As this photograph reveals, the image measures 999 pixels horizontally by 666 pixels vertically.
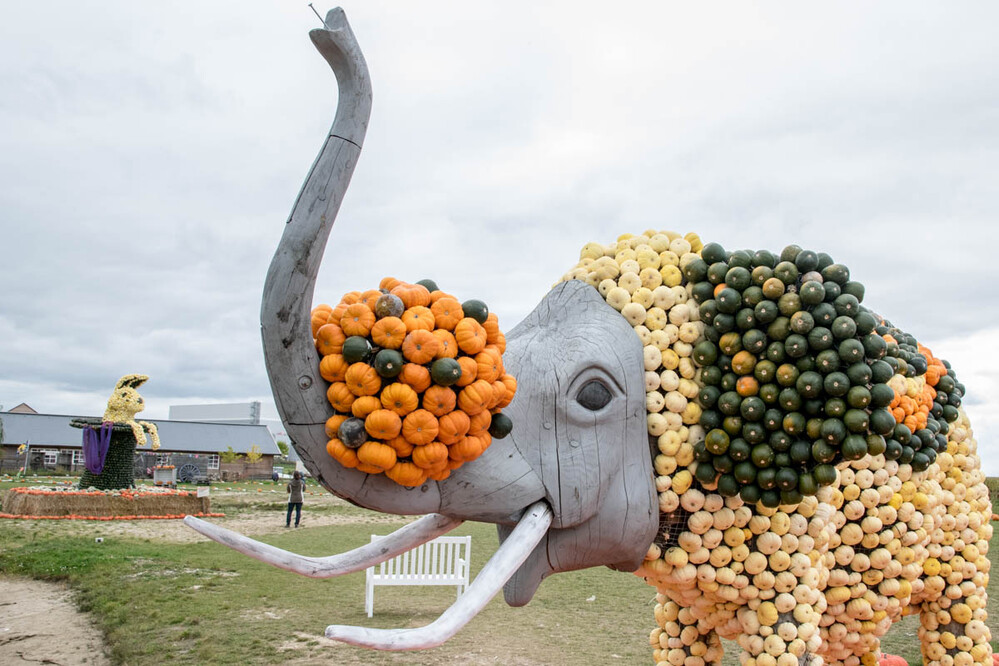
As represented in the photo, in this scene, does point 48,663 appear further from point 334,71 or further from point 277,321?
point 334,71

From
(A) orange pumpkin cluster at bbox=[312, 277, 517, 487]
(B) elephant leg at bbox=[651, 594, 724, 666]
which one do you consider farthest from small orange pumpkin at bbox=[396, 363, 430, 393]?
(B) elephant leg at bbox=[651, 594, 724, 666]

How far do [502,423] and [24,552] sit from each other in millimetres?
13433

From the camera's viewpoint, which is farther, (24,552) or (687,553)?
(24,552)

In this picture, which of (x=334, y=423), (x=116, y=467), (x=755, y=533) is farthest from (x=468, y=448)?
(x=116, y=467)

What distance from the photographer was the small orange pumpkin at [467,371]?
2.48 metres

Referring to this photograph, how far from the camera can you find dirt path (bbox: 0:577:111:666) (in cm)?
736

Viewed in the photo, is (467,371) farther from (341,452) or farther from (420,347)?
(341,452)

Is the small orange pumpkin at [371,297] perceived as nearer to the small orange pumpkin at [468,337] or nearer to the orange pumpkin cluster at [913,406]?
the small orange pumpkin at [468,337]

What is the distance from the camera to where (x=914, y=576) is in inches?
148

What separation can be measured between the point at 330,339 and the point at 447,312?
41cm

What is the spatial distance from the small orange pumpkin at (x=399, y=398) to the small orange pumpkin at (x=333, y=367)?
148 millimetres

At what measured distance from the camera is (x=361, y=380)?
7.80ft

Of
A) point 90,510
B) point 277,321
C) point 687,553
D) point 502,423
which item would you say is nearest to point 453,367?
point 502,423

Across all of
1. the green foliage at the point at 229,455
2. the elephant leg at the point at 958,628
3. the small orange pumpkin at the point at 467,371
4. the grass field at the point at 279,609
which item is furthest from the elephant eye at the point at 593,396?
the green foliage at the point at 229,455
